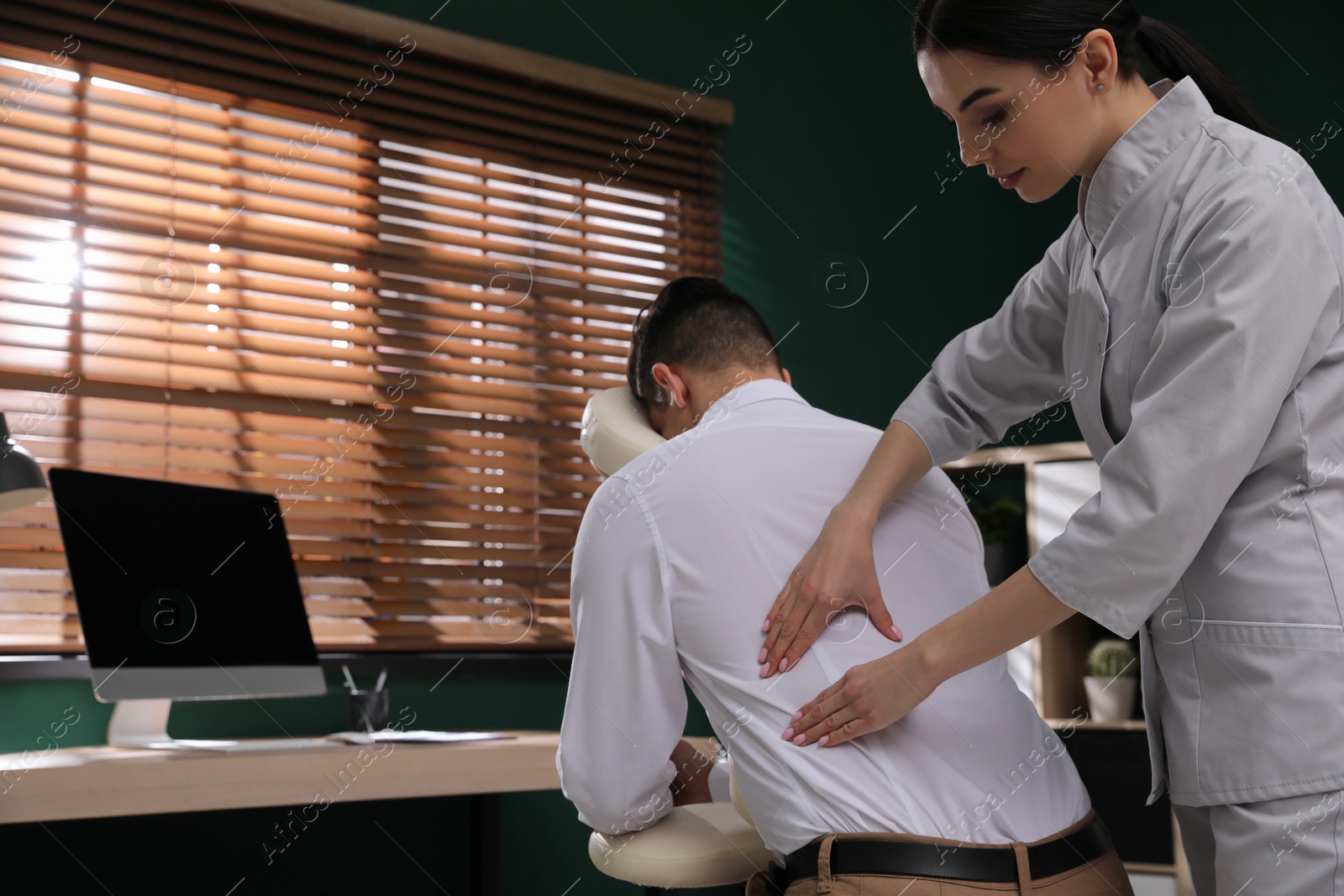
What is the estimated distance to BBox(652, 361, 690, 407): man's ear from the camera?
4.42 ft

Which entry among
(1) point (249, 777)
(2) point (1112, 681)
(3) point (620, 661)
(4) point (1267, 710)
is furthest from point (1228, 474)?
(2) point (1112, 681)

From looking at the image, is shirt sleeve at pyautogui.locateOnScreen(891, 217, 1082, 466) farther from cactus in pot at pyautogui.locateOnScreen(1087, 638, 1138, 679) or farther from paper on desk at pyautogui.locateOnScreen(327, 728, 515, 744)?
cactus in pot at pyautogui.locateOnScreen(1087, 638, 1138, 679)

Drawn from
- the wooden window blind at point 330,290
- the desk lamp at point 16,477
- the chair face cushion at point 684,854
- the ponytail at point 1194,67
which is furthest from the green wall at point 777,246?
the ponytail at point 1194,67

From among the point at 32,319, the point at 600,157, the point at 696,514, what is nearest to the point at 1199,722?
the point at 696,514

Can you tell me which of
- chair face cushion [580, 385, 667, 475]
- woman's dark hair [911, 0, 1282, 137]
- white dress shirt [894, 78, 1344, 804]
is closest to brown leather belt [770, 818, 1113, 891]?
white dress shirt [894, 78, 1344, 804]

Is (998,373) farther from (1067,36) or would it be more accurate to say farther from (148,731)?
(148,731)

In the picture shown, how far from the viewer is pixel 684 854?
109 cm

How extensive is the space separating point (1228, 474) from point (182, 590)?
5.08 ft

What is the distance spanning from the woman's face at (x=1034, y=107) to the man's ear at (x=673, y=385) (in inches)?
18.4

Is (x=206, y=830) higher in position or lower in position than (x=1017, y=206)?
lower

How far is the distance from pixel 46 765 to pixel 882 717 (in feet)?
3.63

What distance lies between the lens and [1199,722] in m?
0.89

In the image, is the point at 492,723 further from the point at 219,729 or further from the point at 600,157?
the point at 600,157

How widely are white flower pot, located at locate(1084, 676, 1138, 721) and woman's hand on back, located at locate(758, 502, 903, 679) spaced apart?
1.84 meters
